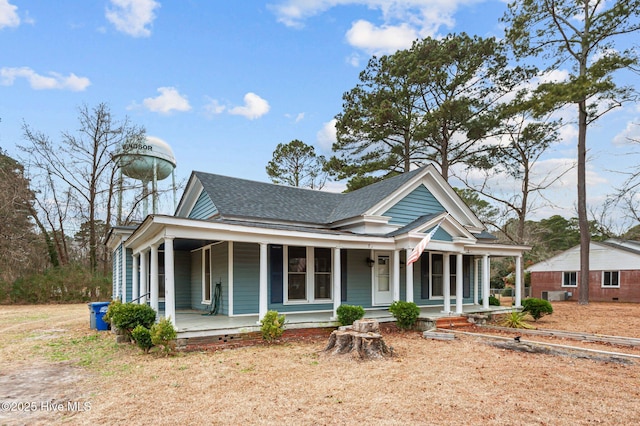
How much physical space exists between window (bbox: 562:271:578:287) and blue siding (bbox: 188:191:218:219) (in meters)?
23.5

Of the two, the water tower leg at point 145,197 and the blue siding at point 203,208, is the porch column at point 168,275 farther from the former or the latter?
the water tower leg at point 145,197

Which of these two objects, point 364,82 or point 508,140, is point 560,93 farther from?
point 364,82

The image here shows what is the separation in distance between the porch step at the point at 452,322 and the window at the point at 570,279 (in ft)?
58.7

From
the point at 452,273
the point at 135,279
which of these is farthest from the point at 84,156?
the point at 452,273

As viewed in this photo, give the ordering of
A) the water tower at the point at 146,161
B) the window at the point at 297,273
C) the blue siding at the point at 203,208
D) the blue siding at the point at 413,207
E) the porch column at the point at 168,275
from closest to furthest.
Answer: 1. the porch column at the point at 168,275
2. the window at the point at 297,273
3. the blue siding at the point at 203,208
4. the blue siding at the point at 413,207
5. the water tower at the point at 146,161

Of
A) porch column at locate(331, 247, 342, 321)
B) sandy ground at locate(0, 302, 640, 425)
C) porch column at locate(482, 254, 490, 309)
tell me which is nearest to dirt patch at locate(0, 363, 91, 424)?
sandy ground at locate(0, 302, 640, 425)

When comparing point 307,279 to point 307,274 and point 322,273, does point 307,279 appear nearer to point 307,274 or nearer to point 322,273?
point 307,274

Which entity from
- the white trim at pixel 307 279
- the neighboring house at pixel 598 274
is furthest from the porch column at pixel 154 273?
the neighboring house at pixel 598 274

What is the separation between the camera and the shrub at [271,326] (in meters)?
8.92

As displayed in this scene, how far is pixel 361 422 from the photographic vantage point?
4.36 m

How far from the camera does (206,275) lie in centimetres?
1242

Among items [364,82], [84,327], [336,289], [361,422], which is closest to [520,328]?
[336,289]

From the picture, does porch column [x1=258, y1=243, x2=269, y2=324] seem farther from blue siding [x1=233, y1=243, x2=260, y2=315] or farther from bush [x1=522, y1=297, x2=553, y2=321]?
bush [x1=522, y1=297, x2=553, y2=321]

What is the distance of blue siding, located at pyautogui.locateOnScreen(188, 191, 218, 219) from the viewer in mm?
12625
